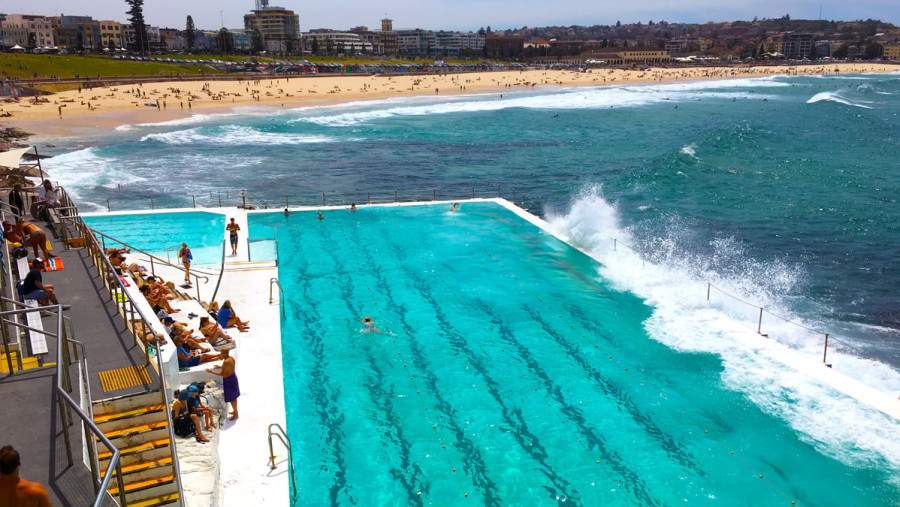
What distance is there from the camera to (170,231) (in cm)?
2778

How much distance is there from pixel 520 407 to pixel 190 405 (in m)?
7.01

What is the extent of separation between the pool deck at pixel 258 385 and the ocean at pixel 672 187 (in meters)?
0.79

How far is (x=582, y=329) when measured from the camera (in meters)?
19.1

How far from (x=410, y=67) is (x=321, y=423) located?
16091 cm

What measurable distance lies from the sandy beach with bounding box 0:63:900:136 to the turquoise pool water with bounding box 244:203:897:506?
56.9 m

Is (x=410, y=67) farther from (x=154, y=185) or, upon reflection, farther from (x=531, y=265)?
(x=531, y=265)

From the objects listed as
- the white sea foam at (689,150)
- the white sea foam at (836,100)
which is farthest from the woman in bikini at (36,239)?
the white sea foam at (836,100)

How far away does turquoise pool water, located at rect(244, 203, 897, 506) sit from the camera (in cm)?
1251

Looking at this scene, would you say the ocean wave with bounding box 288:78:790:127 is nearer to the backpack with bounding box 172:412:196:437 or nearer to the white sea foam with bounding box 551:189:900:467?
the white sea foam with bounding box 551:189:900:467

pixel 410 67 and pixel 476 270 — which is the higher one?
pixel 410 67

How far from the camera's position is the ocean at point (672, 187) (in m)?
19.1

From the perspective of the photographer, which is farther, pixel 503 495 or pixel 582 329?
pixel 582 329

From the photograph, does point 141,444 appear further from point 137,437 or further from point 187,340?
point 187,340

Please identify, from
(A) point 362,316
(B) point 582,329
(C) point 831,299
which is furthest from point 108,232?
(C) point 831,299
